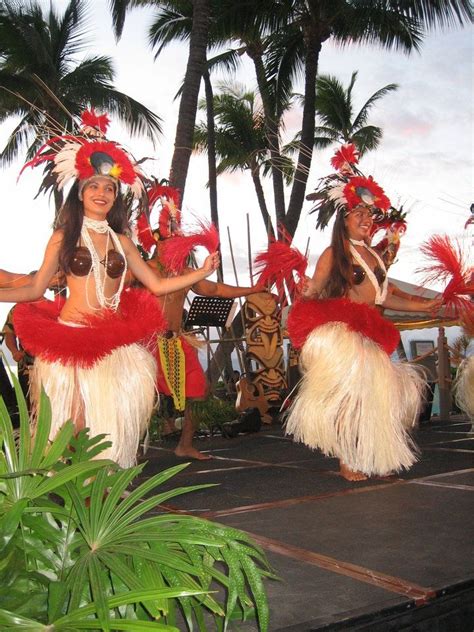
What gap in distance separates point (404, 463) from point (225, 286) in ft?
5.56

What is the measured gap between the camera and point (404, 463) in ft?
11.1

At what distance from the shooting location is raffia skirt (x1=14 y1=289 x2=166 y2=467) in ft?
9.16

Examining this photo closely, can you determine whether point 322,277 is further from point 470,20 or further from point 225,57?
point 225,57

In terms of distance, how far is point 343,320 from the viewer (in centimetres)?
358

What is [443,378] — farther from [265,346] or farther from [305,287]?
[305,287]

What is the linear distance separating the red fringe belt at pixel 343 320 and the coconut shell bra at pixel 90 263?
39.3 inches

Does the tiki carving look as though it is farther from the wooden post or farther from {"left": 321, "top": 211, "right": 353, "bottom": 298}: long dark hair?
{"left": 321, "top": 211, "right": 353, "bottom": 298}: long dark hair

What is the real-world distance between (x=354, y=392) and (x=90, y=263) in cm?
143

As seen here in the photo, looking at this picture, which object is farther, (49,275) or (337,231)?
(337,231)

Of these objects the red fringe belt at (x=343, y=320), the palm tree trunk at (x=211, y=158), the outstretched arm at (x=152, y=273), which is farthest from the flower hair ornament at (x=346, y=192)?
the palm tree trunk at (x=211, y=158)

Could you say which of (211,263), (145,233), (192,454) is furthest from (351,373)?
(145,233)

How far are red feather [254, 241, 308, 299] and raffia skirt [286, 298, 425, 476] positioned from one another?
0.24 m

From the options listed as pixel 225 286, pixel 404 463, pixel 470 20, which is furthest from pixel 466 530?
pixel 470 20

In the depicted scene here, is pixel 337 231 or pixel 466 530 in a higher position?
pixel 337 231
